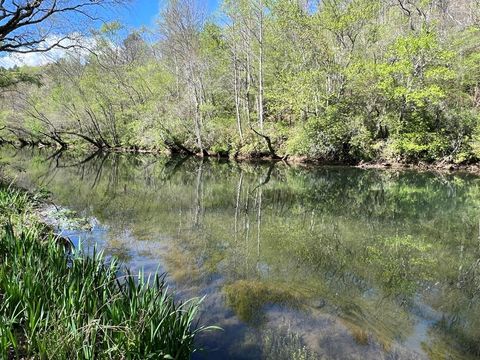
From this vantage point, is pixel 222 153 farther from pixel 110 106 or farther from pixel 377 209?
pixel 377 209

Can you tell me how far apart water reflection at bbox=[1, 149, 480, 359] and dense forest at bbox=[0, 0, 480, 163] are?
Result: 9366mm

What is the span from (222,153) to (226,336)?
97.5ft

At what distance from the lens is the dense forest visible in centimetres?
2536

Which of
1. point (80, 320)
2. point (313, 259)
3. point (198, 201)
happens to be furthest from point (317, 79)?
point (80, 320)

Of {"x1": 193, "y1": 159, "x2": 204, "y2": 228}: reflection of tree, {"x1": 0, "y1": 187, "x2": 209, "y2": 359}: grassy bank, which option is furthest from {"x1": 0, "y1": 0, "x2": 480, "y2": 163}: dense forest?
{"x1": 0, "y1": 187, "x2": 209, "y2": 359}: grassy bank

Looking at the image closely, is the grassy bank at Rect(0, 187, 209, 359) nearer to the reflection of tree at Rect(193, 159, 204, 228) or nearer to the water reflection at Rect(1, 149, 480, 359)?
the water reflection at Rect(1, 149, 480, 359)

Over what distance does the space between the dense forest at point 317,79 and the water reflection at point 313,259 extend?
937cm

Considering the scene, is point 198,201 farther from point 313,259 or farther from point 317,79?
point 317,79

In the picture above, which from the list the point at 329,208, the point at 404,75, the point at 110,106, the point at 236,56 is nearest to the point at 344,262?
the point at 329,208

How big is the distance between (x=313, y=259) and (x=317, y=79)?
21509mm

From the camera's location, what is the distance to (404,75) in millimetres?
26188

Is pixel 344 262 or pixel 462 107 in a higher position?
pixel 462 107

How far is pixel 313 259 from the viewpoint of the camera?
8219 mm

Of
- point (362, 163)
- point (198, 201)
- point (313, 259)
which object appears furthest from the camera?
point (362, 163)
